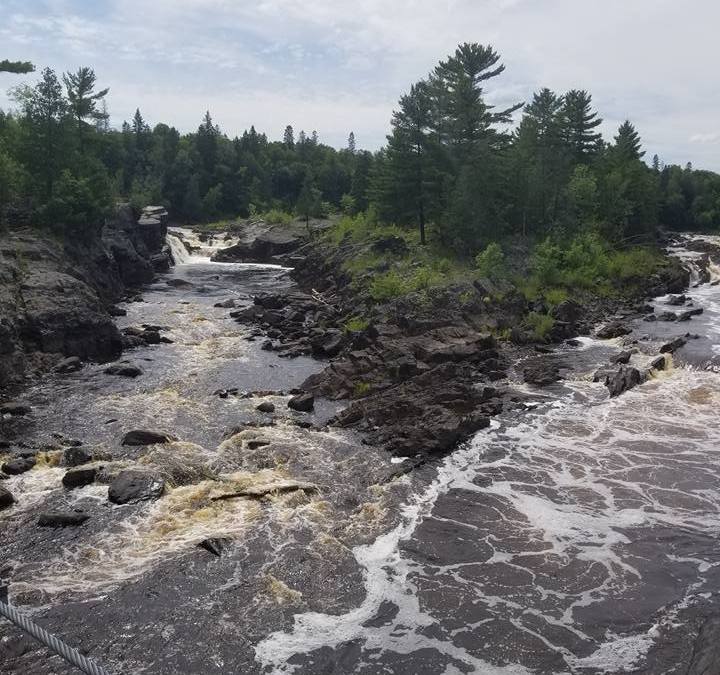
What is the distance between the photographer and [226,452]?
25.2 metres

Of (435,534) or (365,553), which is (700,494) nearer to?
(435,534)

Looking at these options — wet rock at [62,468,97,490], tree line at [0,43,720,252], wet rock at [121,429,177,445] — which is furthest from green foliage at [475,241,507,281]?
wet rock at [62,468,97,490]

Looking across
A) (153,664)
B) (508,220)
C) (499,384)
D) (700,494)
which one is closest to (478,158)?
(508,220)

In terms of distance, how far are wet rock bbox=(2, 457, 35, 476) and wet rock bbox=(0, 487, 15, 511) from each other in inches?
79.0

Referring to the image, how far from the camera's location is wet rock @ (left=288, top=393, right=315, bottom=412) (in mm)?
30609

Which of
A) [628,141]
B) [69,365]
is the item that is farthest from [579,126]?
[69,365]

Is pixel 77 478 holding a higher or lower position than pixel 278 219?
lower

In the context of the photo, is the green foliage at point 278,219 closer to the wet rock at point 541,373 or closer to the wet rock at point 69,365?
the wet rock at point 69,365

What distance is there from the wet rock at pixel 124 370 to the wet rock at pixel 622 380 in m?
25.8

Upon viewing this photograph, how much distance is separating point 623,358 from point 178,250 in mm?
67499

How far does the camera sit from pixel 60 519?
19.5 m

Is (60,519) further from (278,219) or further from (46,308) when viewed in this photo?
(278,219)

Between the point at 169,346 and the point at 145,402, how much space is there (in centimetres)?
1172

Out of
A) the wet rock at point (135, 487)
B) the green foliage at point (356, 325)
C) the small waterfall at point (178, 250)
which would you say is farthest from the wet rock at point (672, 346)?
the small waterfall at point (178, 250)
